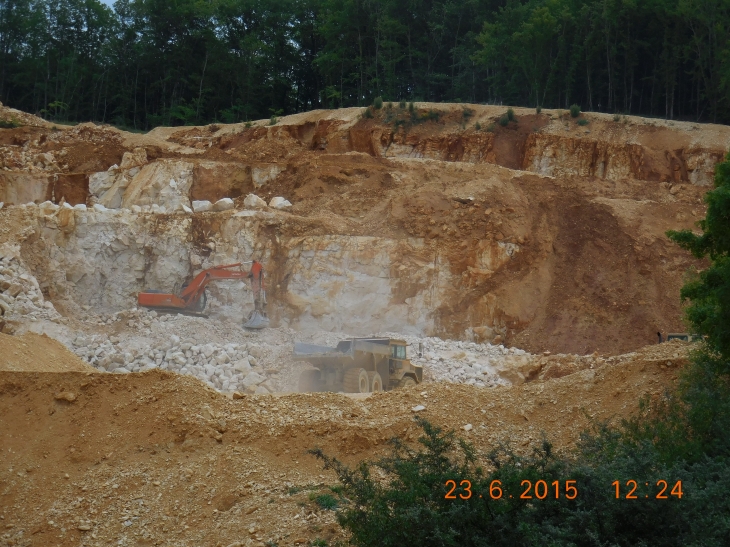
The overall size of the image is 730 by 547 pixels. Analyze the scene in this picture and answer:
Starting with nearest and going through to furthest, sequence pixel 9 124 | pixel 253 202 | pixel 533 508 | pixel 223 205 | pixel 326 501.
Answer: pixel 533 508 → pixel 326 501 → pixel 223 205 → pixel 253 202 → pixel 9 124

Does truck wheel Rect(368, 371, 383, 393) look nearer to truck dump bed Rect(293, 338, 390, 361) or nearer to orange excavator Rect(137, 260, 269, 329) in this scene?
truck dump bed Rect(293, 338, 390, 361)

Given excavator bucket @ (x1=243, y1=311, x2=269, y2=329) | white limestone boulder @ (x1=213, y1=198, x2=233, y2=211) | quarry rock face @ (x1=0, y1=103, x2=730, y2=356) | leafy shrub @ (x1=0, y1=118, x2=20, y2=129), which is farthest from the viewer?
leafy shrub @ (x1=0, y1=118, x2=20, y2=129)

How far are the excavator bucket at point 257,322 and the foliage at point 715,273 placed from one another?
1297cm

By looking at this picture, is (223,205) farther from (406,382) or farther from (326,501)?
(326,501)

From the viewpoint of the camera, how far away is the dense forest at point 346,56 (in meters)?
39.2

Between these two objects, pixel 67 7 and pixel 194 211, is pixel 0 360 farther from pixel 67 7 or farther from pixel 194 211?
pixel 67 7

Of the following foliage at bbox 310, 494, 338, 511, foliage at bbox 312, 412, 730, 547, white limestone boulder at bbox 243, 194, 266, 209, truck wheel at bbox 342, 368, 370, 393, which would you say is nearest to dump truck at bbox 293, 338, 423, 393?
truck wheel at bbox 342, 368, 370, 393

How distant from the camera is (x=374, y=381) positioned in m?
17.7

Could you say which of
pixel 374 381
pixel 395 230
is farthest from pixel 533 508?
pixel 395 230

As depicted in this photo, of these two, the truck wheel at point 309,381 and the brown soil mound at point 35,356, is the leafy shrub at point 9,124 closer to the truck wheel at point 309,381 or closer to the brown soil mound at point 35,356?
the brown soil mound at point 35,356

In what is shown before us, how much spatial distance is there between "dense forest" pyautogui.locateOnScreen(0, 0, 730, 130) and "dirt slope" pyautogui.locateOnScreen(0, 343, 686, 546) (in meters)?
28.1

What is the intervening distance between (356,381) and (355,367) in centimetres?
56

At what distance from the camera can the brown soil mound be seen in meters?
15.6

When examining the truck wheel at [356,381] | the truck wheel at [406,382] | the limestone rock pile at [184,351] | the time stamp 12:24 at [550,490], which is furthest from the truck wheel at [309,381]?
the time stamp 12:24 at [550,490]
